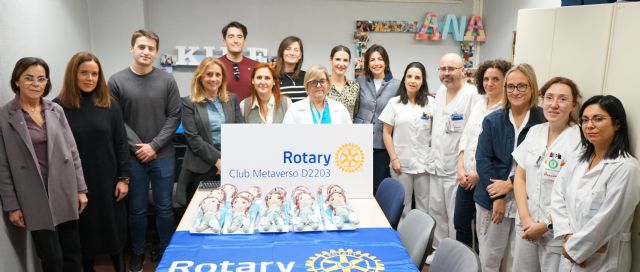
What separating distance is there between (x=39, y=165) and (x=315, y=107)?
1.69 metres

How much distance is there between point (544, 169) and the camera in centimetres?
232

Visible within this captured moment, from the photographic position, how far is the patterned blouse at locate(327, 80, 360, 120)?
355cm

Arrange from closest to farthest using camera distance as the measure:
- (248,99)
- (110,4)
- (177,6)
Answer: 1. (248,99)
2. (110,4)
3. (177,6)

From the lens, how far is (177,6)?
5184mm

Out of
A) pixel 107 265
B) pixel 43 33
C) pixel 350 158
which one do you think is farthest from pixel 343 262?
pixel 43 33

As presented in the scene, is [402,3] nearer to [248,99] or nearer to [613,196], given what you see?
[248,99]

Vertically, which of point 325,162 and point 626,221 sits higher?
point 325,162

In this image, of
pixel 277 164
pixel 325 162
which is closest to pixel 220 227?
pixel 277 164

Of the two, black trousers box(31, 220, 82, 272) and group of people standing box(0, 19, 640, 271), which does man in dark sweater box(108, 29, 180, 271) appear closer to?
group of people standing box(0, 19, 640, 271)

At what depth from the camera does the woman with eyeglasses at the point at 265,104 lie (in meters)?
3.16

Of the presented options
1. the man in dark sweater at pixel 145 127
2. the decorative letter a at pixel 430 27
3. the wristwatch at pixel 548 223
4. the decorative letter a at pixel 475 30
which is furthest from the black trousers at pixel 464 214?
the decorative letter a at pixel 475 30

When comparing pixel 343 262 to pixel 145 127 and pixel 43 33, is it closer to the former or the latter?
pixel 145 127

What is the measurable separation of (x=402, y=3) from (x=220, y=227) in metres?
4.14

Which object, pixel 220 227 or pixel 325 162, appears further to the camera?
pixel 325 162
